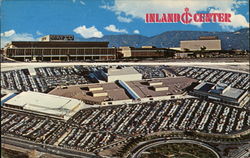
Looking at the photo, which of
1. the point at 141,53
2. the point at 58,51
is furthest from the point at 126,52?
the point at 58,51

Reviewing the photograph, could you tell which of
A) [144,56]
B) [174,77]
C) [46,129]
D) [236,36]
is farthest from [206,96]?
[236,36]

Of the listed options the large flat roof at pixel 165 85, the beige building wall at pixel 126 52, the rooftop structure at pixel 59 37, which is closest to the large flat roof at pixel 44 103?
the large flat roof at pixel 165 85

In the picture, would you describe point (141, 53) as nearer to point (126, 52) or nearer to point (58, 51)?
point (126, 52)

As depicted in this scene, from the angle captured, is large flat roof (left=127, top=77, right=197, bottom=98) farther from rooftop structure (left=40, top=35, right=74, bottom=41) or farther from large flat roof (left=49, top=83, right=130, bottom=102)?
rooftop structure (left=40, top=35, right=74, bottom=41)

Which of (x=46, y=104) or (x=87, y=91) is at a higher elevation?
(x=87, y=91)

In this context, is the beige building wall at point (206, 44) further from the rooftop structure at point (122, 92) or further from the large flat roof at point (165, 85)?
the rooftop structure at point (122, 92)

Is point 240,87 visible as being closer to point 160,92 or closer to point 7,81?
point 160,92

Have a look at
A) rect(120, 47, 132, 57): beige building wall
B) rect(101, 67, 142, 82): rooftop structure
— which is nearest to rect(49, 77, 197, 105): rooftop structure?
rect(101, 67, 142, 82): rooftop structure
